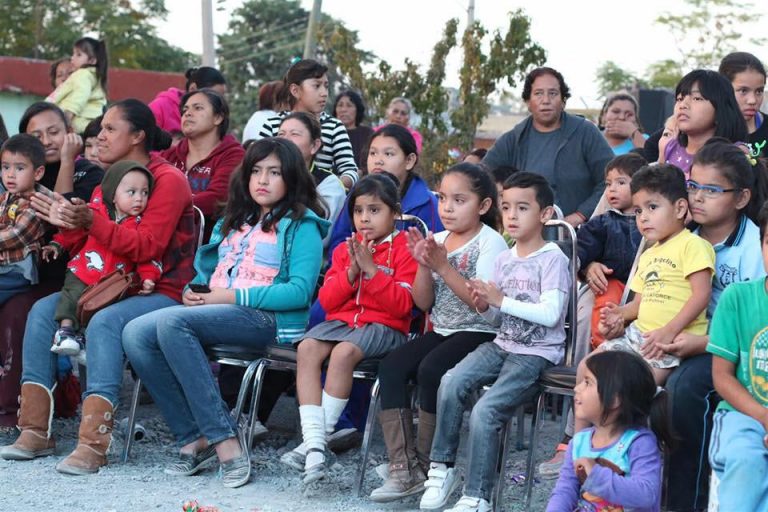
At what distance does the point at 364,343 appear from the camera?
4723 mm

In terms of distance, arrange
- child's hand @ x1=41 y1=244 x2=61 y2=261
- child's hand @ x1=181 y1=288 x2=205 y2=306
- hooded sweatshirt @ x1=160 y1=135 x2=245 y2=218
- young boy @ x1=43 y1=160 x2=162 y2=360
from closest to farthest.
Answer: child's hand @ x1=181 y1=288 x2=205 y2=306 < young boy @ x1=43 y1=160 x2=162 y2=360 < child's hand @ x1=41 y1=244 x2=61 y2=261 < hooded sweatshirt @ x1=160 y1=135 x2=245 y2=218

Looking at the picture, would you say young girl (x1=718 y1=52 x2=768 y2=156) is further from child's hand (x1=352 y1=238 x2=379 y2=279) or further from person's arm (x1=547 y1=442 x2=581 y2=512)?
person's arm (x1=547 y1=442 x2=581 y2=512)

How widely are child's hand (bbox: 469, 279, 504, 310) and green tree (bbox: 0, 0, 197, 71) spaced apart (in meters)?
27.2

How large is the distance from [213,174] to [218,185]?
0.34 ft

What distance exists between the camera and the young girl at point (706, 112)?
500 cm

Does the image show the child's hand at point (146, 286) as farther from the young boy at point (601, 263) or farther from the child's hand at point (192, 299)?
the young boy at point (601, 263)

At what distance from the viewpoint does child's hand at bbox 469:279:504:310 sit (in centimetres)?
439

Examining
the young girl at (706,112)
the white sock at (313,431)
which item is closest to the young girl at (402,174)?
the white sock at (313,431)

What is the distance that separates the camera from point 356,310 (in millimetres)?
4875

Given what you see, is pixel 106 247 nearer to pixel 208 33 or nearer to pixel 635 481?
pixel 635 481

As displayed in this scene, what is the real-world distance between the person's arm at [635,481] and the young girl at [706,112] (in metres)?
1.71

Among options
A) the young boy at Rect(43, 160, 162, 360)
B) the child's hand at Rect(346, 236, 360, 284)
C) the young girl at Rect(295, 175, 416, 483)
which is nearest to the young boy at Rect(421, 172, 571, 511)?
the young girl at Rect(295, 175, 416, 483)

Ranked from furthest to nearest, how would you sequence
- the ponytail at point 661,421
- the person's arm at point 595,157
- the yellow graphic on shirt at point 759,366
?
the person's arm at point 595,157, the ponytail at point 661,421, the yellow graphic on shirt at point 759,366

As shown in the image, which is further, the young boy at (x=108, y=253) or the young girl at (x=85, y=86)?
the young girl at (x=85, y=86)
